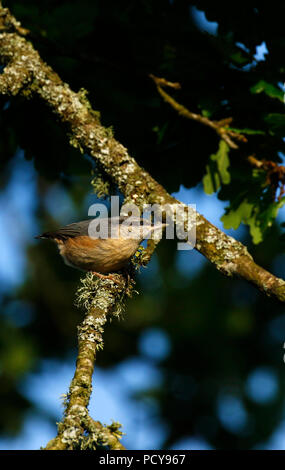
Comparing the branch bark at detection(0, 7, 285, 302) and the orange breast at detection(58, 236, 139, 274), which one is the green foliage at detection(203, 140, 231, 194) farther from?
the orange breast at detection(58, 236, 139, 274)

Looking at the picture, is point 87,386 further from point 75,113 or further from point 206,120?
point 75,113

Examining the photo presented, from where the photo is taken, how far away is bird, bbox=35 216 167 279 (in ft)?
13.9

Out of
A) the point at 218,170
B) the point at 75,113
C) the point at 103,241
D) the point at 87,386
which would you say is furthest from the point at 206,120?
the point at 87,386

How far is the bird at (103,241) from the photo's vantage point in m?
4.22

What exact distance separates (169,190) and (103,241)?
2.68ft

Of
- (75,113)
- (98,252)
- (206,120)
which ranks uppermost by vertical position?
(75,113)

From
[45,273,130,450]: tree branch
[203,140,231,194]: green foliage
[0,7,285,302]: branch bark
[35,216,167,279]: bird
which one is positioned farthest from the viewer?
[35,216,167,279]: bird

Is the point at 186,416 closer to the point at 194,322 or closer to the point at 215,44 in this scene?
the point at 194,322

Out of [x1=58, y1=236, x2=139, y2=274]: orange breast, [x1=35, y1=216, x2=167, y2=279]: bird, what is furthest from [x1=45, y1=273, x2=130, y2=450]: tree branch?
[x1=58, y1=236, x2=139, y2=274]: orange breast

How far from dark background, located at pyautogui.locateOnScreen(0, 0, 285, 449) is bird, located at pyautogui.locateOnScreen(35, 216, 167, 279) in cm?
40

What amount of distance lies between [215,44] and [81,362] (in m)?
2.24

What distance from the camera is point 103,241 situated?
4.64 meters

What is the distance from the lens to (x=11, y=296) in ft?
26.2

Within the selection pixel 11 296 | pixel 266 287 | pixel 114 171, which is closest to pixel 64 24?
pixel 114 171
